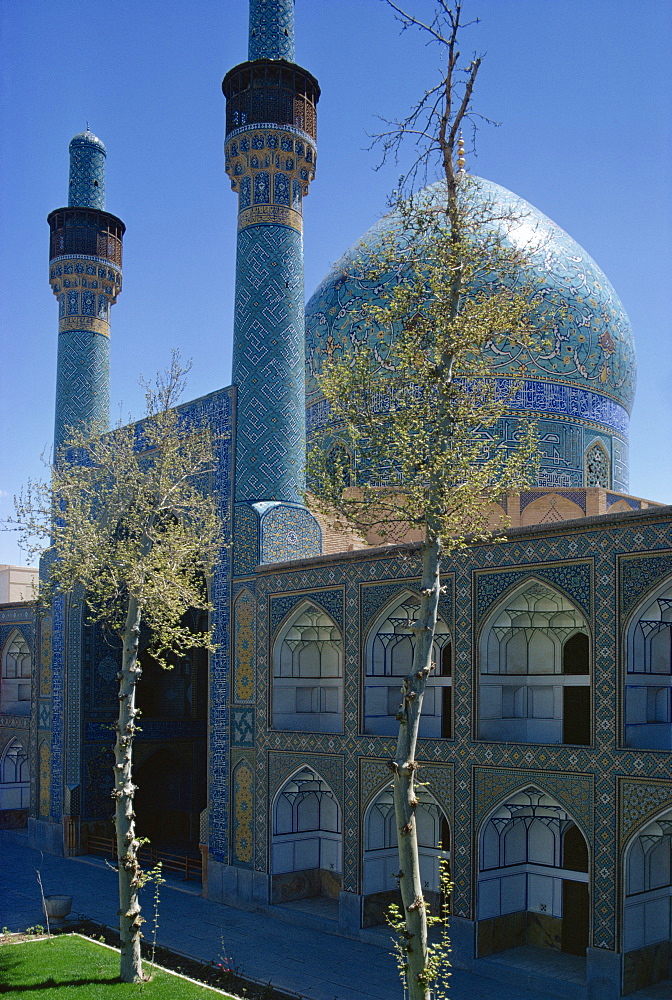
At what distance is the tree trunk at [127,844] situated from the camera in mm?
8492

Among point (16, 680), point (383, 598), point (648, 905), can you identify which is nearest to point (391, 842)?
point (383, 598)

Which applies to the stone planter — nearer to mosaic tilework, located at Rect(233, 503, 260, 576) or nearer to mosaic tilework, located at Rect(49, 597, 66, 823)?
mosaic tilework, located at Rect(233, 503, 260, 576)

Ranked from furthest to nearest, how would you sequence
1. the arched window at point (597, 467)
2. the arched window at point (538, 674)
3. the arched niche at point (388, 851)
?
the arched window at point (597, 467)
the arched niche at point (388, 851)
the arched window at point (538, 674)

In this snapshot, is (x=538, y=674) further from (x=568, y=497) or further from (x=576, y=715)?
(x=568, y=497)

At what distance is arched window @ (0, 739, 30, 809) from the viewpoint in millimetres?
18500

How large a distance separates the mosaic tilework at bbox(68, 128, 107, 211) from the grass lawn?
12.8 meters

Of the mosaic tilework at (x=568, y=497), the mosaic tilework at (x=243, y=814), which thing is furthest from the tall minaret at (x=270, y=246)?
the mosaic tilework at (x=243, y=814)

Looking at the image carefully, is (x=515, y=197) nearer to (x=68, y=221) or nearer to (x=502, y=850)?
(x=68, y=221)

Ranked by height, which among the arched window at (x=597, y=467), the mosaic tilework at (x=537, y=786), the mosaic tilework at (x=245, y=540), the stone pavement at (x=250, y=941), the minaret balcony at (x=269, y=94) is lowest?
the stone pavement at (x=250, y=941)

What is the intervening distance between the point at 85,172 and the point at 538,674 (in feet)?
41.8

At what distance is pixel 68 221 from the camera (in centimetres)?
1797

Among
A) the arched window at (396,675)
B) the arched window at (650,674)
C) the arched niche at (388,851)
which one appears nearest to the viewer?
the arched window at (650,674)

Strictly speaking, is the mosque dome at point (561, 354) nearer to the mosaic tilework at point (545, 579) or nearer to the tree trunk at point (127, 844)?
the mosaic tilework at point (545, 579)

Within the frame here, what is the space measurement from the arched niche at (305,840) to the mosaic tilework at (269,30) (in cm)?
973
